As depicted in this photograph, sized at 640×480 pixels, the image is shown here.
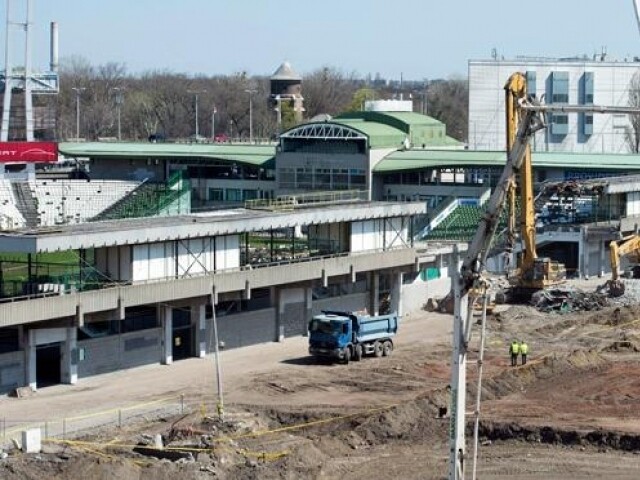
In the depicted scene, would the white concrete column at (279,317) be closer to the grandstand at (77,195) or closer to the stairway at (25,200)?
the stairway at (25,200)

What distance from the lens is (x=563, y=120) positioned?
113188 millimetres

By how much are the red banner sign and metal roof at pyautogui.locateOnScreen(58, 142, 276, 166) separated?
10659 millimetres

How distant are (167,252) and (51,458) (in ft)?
53.7

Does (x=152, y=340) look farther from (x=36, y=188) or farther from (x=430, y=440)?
(x=36, y=188)

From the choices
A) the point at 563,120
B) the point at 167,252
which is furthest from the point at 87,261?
the point at 563,120

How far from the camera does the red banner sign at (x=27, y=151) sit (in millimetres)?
90812

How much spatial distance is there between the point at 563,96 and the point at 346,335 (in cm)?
6342

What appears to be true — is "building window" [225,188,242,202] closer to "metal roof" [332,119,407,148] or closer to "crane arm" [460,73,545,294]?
"metal roof" [332,119,407,148]

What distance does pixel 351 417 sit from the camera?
45.7 m

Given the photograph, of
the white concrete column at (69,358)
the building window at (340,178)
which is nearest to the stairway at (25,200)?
the building window at (340,178)

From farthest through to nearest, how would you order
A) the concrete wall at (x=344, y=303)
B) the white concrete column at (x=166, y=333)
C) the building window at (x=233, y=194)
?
the building window at (x=233, y=194) → the concrete wall at (x=344, y=303) → the white concrete column at (x=166, y=333)

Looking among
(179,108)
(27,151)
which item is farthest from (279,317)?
(179,108)

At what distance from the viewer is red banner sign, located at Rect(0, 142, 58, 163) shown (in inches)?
3575

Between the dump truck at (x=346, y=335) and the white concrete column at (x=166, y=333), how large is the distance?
4687 millimetres
